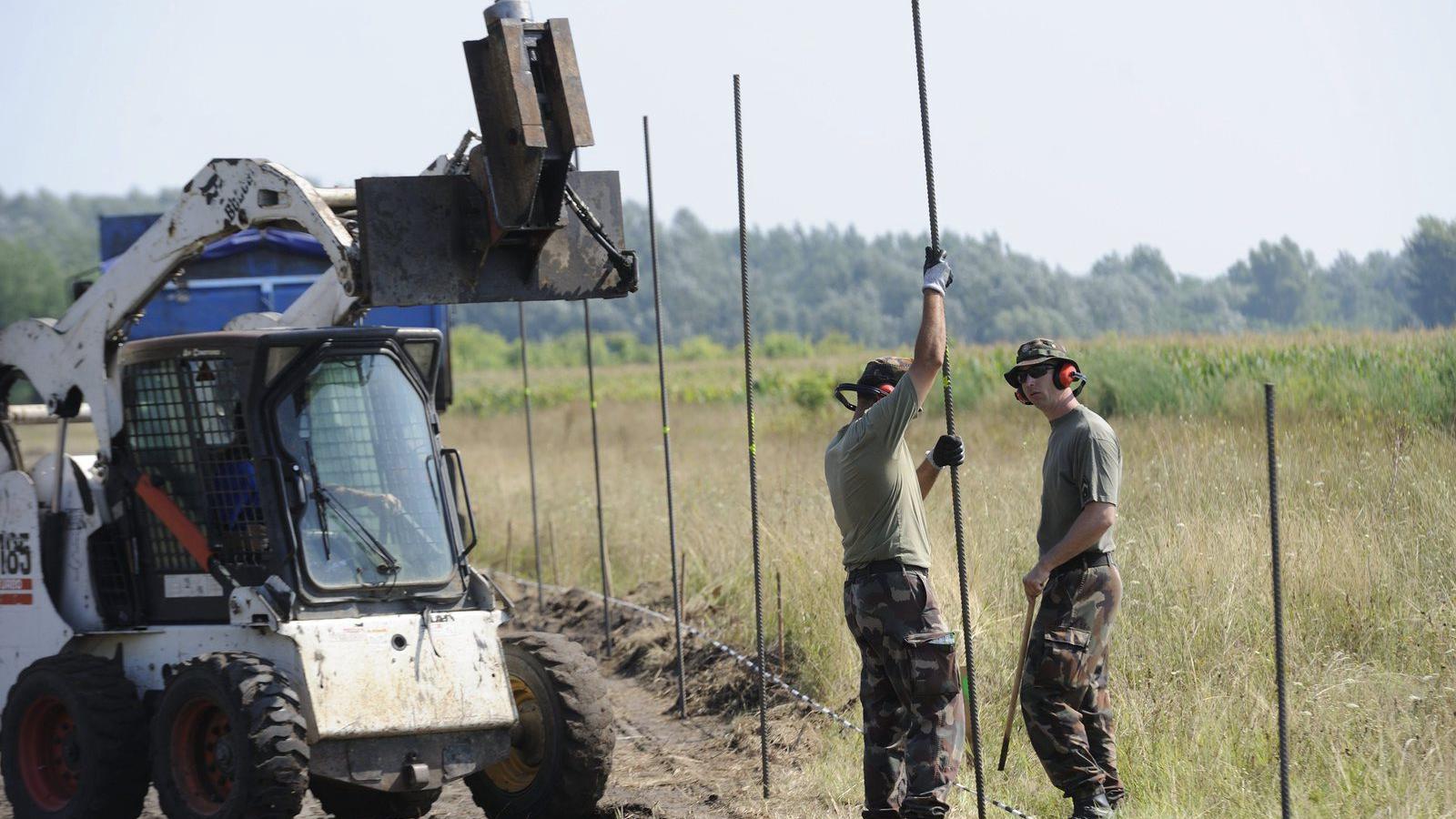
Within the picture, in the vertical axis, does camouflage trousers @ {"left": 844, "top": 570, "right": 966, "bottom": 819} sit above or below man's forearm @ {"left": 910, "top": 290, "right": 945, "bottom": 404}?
below

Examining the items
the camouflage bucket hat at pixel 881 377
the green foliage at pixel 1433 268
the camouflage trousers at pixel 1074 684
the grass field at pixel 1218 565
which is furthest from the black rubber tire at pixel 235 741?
the green foliage at pixel 1433 268

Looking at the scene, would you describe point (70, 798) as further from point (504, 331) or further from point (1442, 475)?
point (504, 331)

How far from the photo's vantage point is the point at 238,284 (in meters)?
13.2

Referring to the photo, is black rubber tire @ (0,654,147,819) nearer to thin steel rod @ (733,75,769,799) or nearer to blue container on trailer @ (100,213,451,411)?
thin steel rod @ (733,75,769,799)

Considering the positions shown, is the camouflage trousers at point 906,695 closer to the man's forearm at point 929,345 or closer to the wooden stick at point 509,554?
the man's forearm at point 929,345

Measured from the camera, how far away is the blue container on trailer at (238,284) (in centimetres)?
1302

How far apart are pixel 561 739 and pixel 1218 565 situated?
11.9 ft

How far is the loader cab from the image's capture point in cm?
681

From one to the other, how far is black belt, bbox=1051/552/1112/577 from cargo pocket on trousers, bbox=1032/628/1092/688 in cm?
25

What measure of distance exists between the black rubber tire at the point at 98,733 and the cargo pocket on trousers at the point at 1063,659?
155 inches

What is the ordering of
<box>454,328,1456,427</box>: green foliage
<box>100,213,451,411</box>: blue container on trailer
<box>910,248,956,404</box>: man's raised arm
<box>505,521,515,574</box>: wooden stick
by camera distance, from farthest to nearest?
1. <box>505,521,515,574</box>: wooden stick
2. <box>100,213,451,411</box>: blue container on trailer
3. <box>454,328,1456,427</box>: green foliage
4. <box>910,248,956,404</box>: man's raised arm

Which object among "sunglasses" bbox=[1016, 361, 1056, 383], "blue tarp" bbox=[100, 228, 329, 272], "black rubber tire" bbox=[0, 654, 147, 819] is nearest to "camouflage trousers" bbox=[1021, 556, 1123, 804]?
"sunglasses" bbox=[1016, 361, 1056, 383]

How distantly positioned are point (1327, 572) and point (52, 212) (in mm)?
212113

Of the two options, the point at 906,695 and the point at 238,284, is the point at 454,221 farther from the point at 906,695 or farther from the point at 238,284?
the point at 238,284
